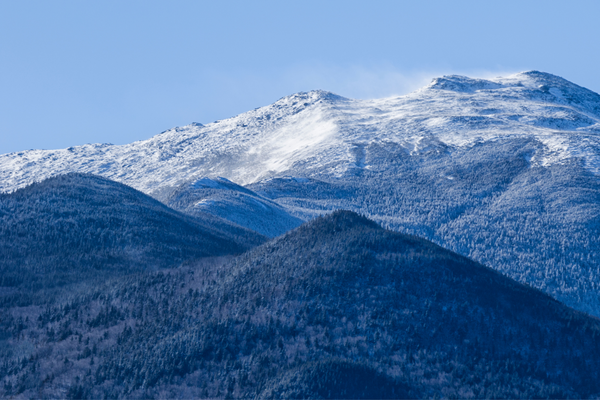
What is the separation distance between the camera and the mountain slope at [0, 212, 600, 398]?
73500mm

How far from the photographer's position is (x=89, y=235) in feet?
432

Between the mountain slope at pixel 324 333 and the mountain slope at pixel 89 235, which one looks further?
the mountain slope at pixel 89 235

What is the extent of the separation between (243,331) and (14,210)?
241 ft

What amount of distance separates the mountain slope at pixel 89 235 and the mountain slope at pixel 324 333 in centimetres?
1806

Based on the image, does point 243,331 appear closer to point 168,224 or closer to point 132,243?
point 132,243

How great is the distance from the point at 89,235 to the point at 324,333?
62868 millimetres

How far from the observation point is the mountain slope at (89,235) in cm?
Answer: 11512

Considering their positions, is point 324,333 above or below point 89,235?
below

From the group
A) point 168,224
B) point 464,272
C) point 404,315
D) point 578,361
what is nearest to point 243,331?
point 404,315

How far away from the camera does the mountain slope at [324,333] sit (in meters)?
73.5

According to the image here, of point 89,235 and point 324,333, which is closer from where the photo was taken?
point 324,333

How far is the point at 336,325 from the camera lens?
8119 centimetres

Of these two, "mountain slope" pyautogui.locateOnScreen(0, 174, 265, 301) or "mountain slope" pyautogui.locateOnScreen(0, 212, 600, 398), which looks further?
"mountain slope" pyautogui.locateOnScreen(0, 174, 265, 301)

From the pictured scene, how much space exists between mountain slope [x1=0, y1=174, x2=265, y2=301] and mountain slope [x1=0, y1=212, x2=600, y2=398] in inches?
711
